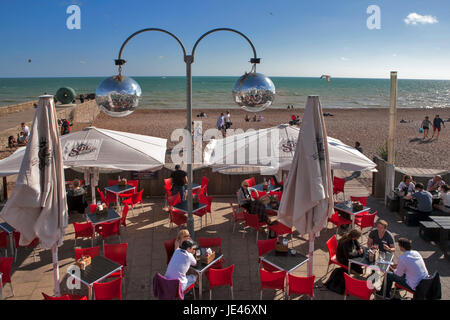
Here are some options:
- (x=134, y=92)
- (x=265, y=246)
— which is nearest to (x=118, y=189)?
(x=265, y=246)

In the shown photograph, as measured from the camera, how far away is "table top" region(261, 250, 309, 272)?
19.0 ft

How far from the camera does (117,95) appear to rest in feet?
15.7

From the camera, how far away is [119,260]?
612cm

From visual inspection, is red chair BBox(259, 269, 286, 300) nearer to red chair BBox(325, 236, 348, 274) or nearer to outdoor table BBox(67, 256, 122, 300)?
red chair BBox(325, 236, 348, 274)

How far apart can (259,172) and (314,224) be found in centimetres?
558

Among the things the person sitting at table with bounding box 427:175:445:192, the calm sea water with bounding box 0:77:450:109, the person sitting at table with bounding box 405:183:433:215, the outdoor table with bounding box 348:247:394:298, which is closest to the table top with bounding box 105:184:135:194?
the outdoor table with bounding box 348:247:394:298

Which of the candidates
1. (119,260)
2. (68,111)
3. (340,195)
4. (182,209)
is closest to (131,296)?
(119,260)

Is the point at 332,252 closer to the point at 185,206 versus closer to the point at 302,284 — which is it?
the point at 302,284

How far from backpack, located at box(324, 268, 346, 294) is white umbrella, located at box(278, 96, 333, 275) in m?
1.01

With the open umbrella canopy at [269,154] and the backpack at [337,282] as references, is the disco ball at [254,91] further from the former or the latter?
the backpack at [337,282]

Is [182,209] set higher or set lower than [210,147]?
lower
